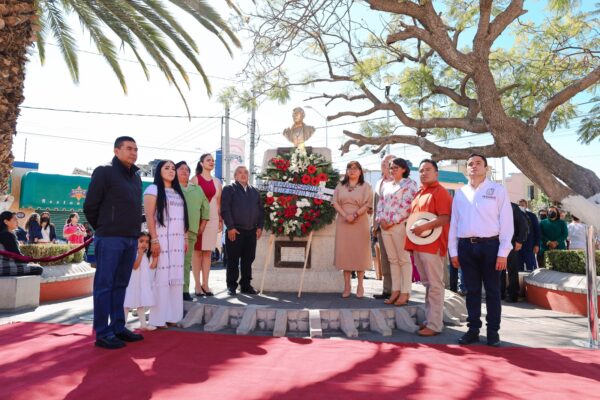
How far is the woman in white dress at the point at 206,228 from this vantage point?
6.17 metres

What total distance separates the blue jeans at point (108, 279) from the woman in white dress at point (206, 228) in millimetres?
1989

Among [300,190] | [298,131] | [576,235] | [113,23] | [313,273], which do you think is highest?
[113,23]

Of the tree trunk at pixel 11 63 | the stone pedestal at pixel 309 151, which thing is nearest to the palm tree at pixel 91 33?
the tree trunk at pixel 11 63

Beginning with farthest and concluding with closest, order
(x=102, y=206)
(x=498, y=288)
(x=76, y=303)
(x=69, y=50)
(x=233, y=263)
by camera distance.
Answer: (x=69, y=50), (x=76, y=303), (x=233, y=263), (x=498, y=288), (x=102, y=206)

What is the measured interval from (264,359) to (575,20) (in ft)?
28.7

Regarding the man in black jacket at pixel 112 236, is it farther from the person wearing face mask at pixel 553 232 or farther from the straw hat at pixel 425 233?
the person wearing face mask at pixel 553 232

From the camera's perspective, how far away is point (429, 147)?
8836mm

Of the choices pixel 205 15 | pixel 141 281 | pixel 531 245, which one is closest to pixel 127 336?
pixel 141 281

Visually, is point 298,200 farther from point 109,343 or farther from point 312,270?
point 109,343

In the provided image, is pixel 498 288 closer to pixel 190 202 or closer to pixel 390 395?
pixel 390 395

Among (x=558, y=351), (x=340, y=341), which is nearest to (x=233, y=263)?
(x=340, y=341)

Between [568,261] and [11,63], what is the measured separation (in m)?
8.57

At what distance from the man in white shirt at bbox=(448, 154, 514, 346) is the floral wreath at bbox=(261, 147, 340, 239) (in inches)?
94.1

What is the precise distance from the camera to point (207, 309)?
17.3ft
